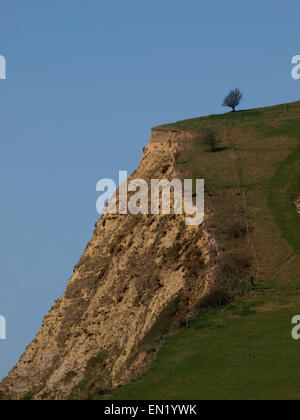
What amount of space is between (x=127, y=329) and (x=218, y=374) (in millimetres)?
18980

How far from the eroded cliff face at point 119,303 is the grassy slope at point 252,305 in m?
2.76

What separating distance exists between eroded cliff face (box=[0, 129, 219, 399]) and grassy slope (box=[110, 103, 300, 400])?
276 cm

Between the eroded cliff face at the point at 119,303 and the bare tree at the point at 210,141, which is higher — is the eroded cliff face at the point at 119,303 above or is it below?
below

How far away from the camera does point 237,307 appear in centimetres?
5856

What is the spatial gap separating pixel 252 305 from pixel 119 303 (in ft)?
54.2

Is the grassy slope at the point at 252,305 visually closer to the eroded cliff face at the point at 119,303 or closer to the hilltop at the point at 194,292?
the hilltop at the point at 194,292

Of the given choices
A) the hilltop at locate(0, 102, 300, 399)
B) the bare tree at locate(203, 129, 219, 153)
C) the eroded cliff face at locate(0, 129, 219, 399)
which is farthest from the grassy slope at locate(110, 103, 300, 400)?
the eroded cliff face at locate(0, 129, 219, 399)

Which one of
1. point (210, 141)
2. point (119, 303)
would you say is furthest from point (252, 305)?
point (210, 141)

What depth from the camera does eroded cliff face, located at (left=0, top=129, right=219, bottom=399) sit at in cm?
6322

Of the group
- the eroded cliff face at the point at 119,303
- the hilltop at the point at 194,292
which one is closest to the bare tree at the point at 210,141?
the hilltop at the point at 194,292

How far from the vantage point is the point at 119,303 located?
7238 cm

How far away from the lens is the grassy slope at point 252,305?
160 ft

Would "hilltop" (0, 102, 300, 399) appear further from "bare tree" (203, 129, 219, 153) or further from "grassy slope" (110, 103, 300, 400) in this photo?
"bare tree" (203, 129, 219, 153)
